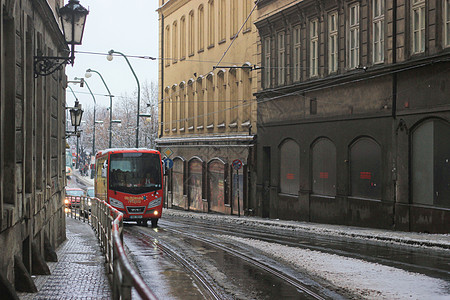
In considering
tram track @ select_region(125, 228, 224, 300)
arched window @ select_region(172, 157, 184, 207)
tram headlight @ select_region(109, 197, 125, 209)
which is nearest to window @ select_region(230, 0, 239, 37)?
arched window @ select_region(172, 157, 184, 207)

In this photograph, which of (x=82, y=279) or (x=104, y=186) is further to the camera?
(x=104, y=186)

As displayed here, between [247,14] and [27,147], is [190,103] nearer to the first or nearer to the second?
[247,14]

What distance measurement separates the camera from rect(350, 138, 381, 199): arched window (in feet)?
81.4

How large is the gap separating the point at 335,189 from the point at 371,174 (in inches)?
106

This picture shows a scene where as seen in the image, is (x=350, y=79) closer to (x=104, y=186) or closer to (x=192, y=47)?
(x=104, y=186)

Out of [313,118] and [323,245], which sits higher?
[313,118]

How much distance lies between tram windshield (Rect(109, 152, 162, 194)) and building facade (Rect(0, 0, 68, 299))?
8478 mm

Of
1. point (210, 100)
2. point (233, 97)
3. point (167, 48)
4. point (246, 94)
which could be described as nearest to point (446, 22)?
point (246, 94)

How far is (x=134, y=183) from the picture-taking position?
2800 centimetres

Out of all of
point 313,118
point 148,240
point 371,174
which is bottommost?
point 148,240

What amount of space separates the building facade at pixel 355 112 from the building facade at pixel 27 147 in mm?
10482

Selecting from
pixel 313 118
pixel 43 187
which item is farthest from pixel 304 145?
pixel 43 187

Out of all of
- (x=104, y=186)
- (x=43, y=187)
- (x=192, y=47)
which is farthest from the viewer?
(x=192, y=47)

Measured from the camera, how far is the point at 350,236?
68.8 ft
